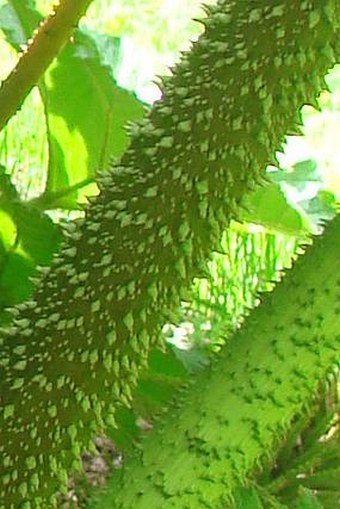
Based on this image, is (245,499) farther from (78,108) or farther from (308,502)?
(78,108)

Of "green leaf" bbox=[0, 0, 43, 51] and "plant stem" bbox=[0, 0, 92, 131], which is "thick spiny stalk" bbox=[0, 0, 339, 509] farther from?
"green leaf" bbox=[0, 0, 43, 51]

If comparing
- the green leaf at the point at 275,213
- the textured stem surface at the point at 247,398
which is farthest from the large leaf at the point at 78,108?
the textured stem surface at the point at 247,398

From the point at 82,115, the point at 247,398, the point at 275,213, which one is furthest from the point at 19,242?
the point at 247,398

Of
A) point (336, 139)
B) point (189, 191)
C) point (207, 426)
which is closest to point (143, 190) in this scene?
point (189, 191)

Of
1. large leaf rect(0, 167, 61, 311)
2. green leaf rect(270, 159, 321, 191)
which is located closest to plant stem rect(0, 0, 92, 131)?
large leaf rect(0, 167, 61, 311)

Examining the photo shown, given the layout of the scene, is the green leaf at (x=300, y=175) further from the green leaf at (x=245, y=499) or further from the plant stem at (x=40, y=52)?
the green leaf at (x=245, y=499)

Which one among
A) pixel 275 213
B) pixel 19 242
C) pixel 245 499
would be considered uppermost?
pixel 275 213

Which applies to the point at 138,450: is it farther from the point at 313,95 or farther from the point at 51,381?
the point at 313,95
